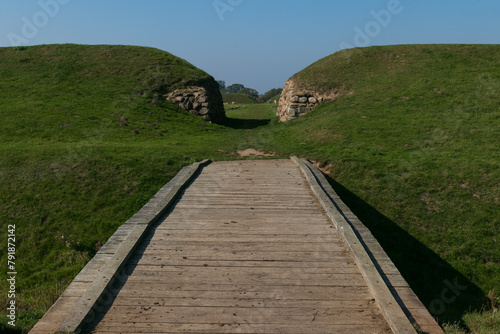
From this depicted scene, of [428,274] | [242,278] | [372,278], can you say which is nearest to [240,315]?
[242,278]

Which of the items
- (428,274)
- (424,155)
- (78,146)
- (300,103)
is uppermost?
(300,103)

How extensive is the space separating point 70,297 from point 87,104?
79.0 feet

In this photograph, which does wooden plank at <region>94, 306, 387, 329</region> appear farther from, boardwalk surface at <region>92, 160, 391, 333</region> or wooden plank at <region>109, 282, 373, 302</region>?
wooden plank at <region>109, 282, 373, 302</region>

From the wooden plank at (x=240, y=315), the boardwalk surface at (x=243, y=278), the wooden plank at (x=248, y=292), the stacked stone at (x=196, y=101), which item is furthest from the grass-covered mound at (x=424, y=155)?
the stacked stone at (x=196, y=101)

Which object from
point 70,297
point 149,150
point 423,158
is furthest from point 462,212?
point 149,150

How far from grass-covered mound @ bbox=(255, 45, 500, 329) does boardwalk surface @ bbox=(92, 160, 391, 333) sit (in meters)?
4.24

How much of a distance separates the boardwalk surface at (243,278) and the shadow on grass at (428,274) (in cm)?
408

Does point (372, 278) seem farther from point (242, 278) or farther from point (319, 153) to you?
point (319, 153)

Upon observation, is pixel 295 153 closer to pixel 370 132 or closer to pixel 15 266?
pixel 370 132

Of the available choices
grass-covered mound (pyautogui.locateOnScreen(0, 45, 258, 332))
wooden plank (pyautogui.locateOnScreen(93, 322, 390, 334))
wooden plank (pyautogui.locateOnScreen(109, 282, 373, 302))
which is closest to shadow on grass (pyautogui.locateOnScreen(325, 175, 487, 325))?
wooden plank (pyautogui.locateOnScreen(109, 282, 373, 302))

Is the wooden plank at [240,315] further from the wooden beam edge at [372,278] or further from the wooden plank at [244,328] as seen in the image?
the wooden beam edge at [372,278]

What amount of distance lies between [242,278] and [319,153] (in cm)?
1318

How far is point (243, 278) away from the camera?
5.56 m

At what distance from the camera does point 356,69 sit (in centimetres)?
3331
